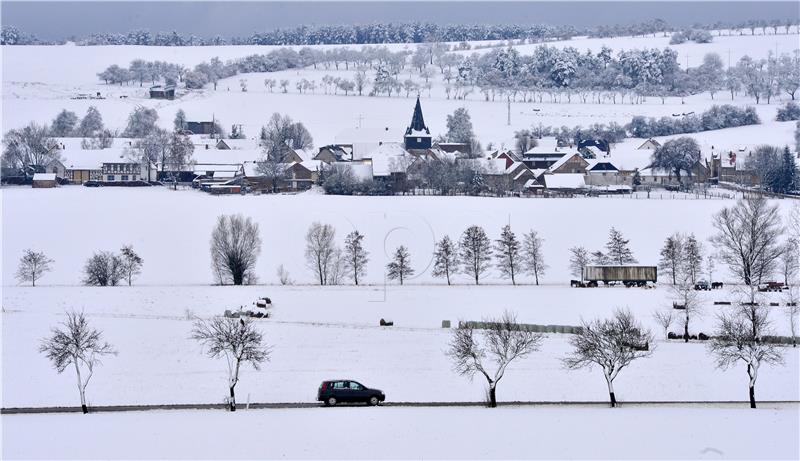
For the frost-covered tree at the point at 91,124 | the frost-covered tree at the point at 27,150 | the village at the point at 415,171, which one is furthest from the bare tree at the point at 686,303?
the frost-covered tree at the point at 91,124

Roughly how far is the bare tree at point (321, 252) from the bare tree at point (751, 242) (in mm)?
17547

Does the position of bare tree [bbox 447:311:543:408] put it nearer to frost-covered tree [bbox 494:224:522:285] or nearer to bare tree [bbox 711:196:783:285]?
frost-covered tree [bbox 494:224:522:285]

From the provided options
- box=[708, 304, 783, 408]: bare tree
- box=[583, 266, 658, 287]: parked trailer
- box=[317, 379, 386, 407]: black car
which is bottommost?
box=[317, 379, 386, 407]: black car

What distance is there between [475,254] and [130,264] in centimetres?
1520

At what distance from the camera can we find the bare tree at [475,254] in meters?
45.8

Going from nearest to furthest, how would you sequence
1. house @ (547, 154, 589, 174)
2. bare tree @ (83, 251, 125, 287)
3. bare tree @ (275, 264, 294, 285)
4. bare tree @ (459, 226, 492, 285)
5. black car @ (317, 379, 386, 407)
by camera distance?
black car @ (317, 379, 386, 407) → bare tree @ (83, 251, 125, 287) → bare tree @ (275, 264, 294, 285) → bare tree @ (459, 226, 492, 285) → house @ (547, 154, 589, 174)

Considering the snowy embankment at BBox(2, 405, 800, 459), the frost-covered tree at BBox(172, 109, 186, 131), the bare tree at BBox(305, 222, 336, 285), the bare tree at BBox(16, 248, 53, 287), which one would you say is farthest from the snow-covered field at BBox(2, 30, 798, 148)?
the snowy embankment at BBox(2, 405, 800, 459)

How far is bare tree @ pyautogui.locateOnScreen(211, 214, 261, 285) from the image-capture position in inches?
1807

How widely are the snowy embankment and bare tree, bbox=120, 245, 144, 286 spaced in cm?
2370

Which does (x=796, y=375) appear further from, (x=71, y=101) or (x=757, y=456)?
(x=71, y=101)

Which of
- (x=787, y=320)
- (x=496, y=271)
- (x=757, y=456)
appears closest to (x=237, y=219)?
(x=496, y=271)

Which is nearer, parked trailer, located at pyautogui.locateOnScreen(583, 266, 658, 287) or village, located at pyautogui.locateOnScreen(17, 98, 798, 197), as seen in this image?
parked trailer, located at pyautogui.locateOnScreen(583, 266, 658, 287)

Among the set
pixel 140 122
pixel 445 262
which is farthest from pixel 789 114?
pixel 445 262

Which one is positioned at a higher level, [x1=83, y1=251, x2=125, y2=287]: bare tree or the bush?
the bush
